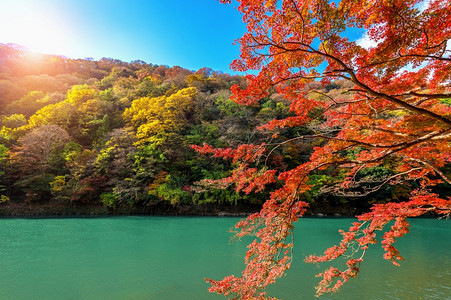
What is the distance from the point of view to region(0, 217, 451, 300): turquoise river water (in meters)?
3.90

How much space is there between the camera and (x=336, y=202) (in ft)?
44.0

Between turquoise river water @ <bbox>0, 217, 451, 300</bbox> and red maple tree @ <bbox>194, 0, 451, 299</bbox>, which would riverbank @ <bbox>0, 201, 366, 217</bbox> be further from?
red maple tree @ <bbox>194, 0, 451, 299</bbox>

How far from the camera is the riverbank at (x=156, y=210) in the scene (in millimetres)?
11734

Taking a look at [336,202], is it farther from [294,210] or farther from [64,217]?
[64,217]

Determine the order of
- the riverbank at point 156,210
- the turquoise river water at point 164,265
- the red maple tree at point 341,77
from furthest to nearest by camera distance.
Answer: the riverbank at point 156,210, the turquoise river water at point 164,265, the red maple tree at point 341,77

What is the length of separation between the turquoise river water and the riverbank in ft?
10.0

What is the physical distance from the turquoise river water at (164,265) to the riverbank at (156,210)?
120 inches

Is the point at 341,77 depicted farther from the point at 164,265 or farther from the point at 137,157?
the point at 137,157

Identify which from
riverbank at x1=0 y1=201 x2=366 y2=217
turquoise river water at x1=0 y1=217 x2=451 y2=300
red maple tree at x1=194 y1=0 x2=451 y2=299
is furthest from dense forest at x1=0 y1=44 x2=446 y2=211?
red maple tree at x1=194 y1=0 x2=451 y2=299

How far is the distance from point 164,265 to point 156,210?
791 centimetres

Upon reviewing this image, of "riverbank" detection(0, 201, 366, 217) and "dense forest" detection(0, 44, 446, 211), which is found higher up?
"dense forest" detection(0, 44, 446, 211)

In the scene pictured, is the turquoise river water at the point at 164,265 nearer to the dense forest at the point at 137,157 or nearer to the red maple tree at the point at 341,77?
the red maple tree at the point at 341,77

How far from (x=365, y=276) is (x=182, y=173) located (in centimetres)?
1092

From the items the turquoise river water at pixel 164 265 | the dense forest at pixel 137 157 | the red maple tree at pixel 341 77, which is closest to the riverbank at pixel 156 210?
the dense forest at pixel 137 157
